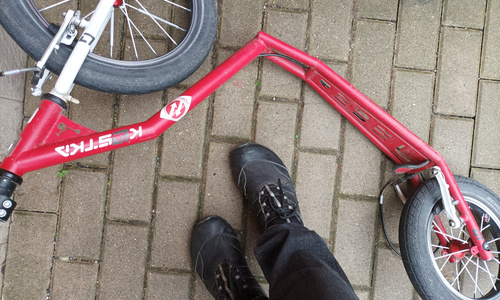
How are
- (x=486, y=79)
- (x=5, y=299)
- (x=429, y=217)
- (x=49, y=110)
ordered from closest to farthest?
1. (x=49, y=110)
2. (x=429, y=217)
3. (x=5, y=299)
4. (x=486, y=79)

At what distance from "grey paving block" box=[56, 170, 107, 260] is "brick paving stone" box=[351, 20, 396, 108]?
1.54m

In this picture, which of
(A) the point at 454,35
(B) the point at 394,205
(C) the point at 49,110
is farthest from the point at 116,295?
(A) the point at 454,35

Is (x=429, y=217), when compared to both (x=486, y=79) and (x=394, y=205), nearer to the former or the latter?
(x=394, y=205)

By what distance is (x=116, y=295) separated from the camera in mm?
1861

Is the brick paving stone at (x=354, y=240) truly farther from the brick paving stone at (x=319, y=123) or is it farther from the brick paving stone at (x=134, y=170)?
the brick paving stone at (x=134, y=170)

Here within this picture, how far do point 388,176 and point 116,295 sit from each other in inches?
64.9

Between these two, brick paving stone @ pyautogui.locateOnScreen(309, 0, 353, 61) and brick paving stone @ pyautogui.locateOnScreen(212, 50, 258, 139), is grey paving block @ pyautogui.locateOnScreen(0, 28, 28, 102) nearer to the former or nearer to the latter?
brick paving stone @ pyautogui.locateOnScreen(212, 50, 258, 139)

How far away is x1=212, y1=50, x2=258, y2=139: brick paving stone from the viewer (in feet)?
6.24

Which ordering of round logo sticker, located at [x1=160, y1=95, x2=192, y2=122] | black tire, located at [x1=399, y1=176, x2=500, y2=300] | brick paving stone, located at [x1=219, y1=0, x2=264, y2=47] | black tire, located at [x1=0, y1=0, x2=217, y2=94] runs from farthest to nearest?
1. brick paving stone, located at [x1=219, y1=0, x2=264, y2=47]
2. black tire, located at [x1=399, y1=176, x2=500, y2=300]
3. round logo sticker, located at [x1=160, y1=95, x2=192, y2=122]
4. black tire, located at [x1=0, y1=0, x2=217, y2=94]

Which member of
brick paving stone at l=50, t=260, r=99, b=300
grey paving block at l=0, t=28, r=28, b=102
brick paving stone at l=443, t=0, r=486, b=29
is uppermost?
brick paving stone at l=443, t=0, r=486, b=29

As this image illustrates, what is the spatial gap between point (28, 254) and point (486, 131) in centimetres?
264

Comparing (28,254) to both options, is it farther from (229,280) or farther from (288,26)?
(288,26)

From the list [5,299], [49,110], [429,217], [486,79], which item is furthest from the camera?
[486,79]

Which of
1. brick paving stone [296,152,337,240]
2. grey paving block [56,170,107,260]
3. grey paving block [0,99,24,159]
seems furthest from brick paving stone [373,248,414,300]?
grey paving block [0,99,24,159]
